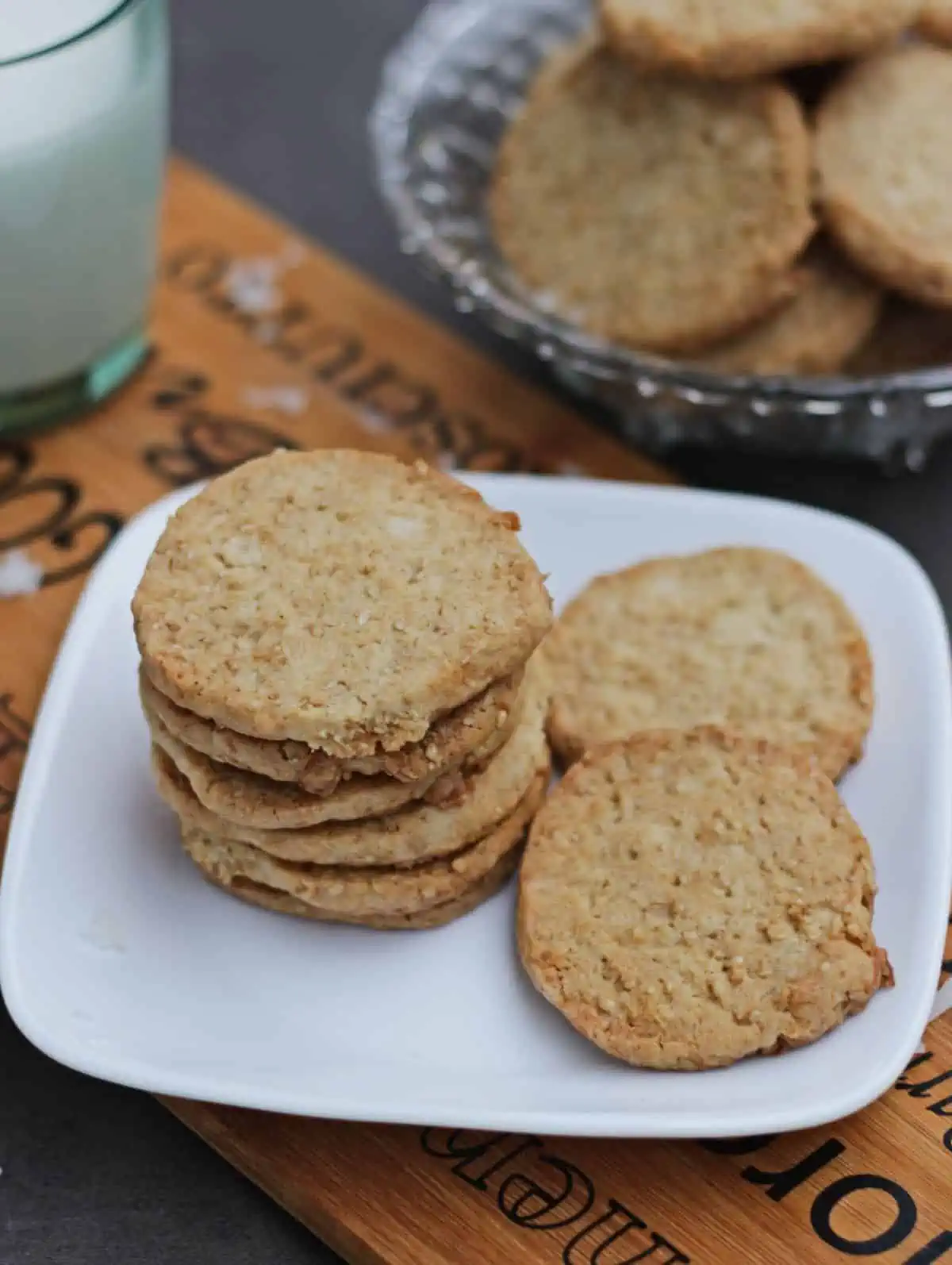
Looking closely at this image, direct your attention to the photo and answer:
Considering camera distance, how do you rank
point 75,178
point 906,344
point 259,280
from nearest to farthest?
point 75,178 < point 906,344 < point 259,280

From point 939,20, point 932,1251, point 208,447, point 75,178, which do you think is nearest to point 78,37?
point 75,178

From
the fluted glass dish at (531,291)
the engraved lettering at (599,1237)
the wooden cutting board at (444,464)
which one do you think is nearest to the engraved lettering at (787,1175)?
the wooden cutting board at (444,464)

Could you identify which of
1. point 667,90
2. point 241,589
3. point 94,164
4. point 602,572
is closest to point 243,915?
point 241,589

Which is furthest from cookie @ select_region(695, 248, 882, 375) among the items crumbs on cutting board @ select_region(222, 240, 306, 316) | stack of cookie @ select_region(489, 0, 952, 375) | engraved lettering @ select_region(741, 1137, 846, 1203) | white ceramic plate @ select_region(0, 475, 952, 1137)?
engraved lettering @ select_region(741, 1137, 846, 1203)

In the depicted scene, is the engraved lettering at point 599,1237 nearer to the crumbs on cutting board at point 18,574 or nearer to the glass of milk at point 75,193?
the crumbs on cutting board at point 18,574

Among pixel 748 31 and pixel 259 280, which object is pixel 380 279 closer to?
pixel 259 280
